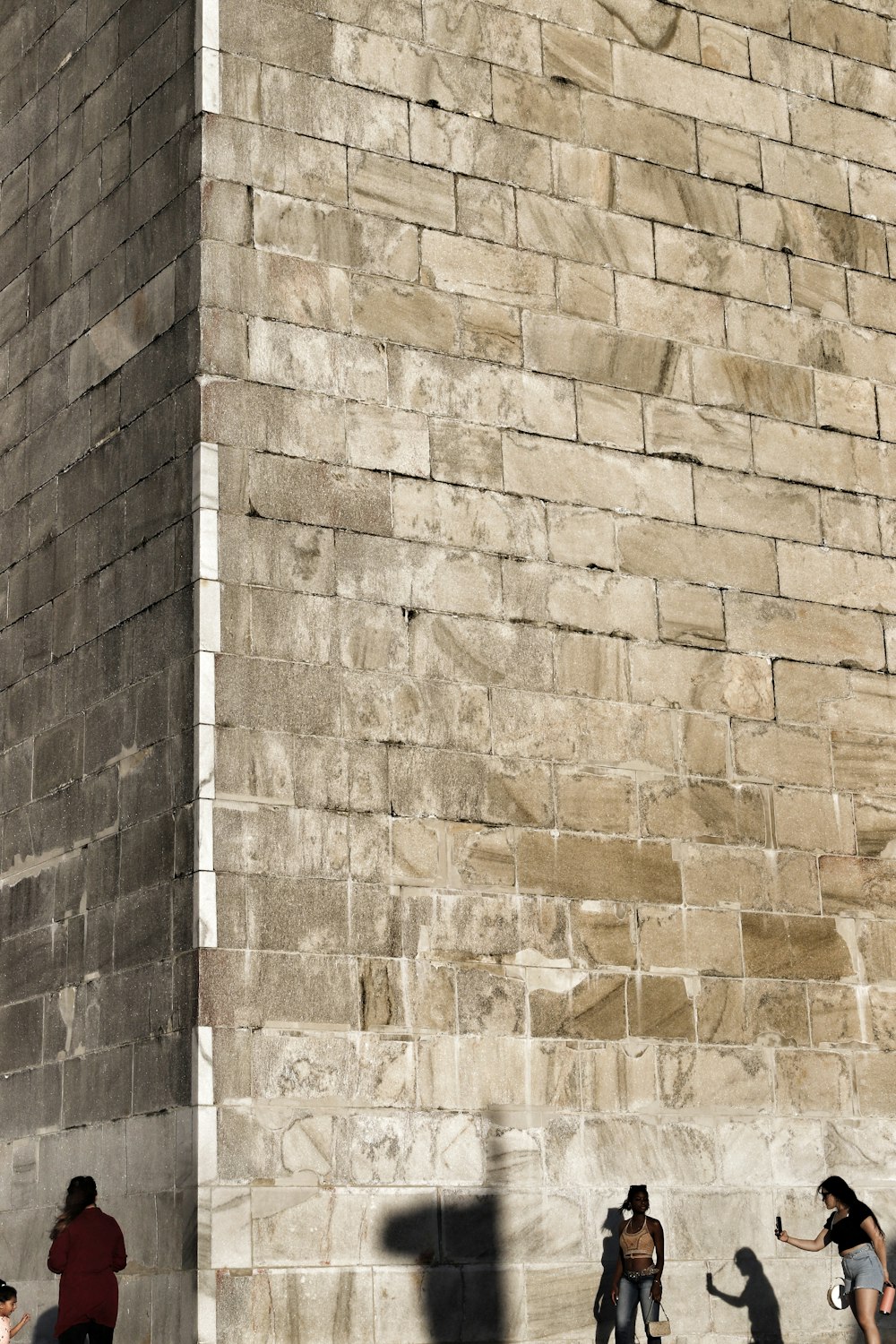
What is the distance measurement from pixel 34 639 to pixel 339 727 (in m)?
3.40

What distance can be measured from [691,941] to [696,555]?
3150mm

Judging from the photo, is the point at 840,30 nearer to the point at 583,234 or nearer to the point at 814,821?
the point at 583,234

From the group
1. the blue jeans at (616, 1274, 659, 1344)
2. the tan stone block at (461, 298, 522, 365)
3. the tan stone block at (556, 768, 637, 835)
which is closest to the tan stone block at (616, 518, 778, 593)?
the tan stone block at (461, 298, 522, 365)

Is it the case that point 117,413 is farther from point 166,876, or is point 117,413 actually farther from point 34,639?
point 166,876

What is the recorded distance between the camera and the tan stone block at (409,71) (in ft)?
52.4

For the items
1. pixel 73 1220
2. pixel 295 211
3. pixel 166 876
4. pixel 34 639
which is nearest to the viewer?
pixel 73 1220

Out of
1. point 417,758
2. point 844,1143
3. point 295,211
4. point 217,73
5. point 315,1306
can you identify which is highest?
point 217,73

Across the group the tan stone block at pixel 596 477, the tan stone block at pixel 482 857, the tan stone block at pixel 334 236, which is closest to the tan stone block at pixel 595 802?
the tan stone block at pixel 482 857

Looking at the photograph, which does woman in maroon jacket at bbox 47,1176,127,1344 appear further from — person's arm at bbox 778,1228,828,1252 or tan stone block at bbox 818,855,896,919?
tan stone block at bbox 818,855,896,919

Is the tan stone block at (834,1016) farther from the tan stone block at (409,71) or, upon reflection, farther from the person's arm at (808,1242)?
the tan stone block at (409,71)

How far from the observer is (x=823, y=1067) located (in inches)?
627

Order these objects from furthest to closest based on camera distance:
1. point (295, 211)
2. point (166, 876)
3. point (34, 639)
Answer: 1. point (34, 639)
2. point (295, 211)
3. point (166, 876)

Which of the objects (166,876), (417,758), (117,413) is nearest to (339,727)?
(417,758)

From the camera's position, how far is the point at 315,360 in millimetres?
15242
